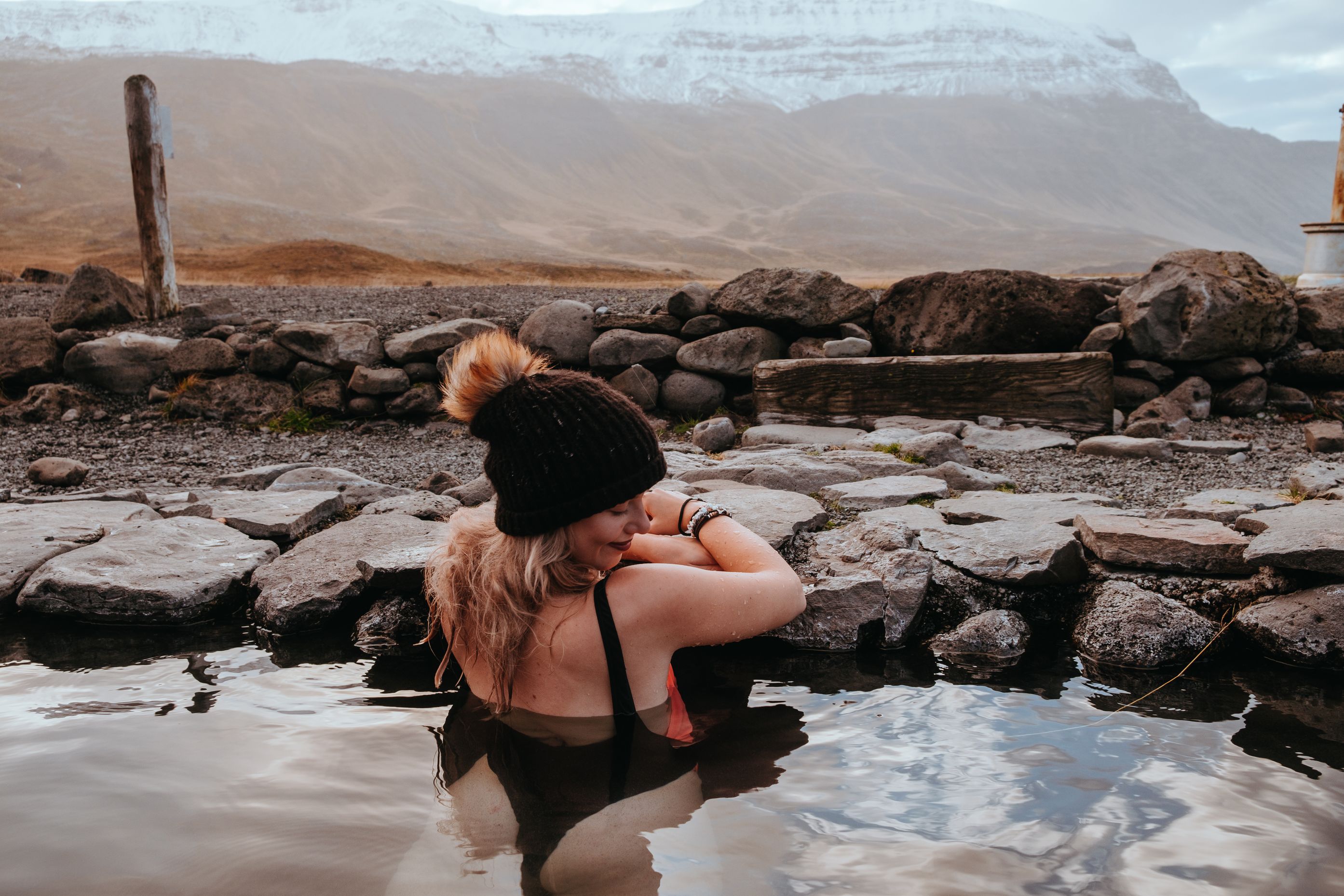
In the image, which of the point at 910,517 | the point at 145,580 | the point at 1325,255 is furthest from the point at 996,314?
the point at 145,580

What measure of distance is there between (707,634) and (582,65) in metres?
167

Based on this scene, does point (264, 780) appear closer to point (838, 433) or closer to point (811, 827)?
point (811, 827)

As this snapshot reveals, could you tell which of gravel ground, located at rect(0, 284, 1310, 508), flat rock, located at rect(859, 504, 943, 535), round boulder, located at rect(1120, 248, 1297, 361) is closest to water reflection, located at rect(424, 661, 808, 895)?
flat rock, located at rect(859, 504, 943, 535)

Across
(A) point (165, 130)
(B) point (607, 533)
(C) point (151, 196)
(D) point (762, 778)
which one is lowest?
(D) point (762, 778)

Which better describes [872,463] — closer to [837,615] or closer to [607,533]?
[837,615]

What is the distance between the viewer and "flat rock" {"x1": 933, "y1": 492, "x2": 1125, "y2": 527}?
4.25 meters

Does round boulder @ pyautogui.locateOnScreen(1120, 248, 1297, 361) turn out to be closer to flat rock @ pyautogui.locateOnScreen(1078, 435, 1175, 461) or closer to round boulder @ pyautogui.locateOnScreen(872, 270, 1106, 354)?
round boulder @ pyautogui.locateOnScreen(872, 270, 1106, 354)

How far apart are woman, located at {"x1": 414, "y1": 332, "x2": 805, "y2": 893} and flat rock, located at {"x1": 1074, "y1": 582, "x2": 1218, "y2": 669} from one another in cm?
141

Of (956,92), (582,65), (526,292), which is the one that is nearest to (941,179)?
(956,92)

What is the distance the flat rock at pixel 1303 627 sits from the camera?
3.28m

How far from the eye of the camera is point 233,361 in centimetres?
821

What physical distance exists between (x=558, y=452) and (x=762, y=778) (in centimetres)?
113

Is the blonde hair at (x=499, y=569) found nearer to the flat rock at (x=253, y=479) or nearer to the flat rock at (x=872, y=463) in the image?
the flat rock at (x=872, y=463)

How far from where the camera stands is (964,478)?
5324mm
